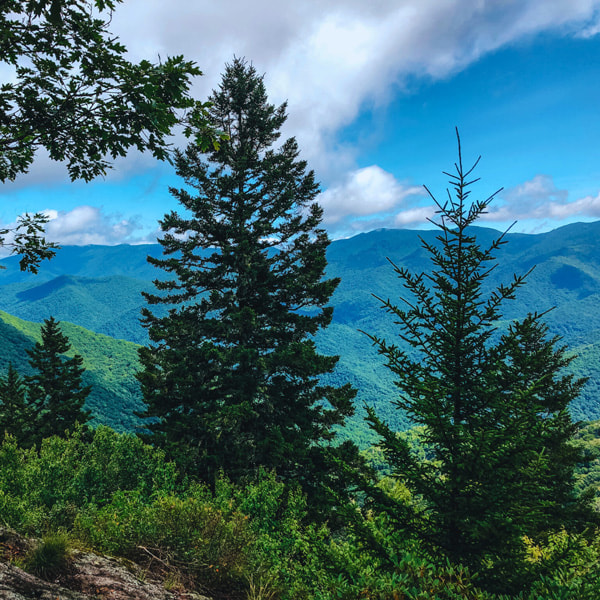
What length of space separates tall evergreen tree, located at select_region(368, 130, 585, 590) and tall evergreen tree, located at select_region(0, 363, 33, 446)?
34.1 metres

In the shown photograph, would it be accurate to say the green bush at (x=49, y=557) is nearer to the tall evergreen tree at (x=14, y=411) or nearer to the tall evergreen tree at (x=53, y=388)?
the tall evergreen tree at (x=53, y=388)

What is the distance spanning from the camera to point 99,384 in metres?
142

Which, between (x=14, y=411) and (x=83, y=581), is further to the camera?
(x=14, y=411)

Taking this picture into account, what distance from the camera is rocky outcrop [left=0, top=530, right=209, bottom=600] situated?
377 cm

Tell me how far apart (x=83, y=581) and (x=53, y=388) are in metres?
32.1

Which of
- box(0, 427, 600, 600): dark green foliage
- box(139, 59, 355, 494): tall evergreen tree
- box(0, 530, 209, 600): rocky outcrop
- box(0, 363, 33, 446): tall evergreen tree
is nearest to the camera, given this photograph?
box(0, 427, 600, 600): dark green foliage

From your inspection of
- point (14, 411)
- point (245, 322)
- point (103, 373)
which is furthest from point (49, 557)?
point (103, 373)

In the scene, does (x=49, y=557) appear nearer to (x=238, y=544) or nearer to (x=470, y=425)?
(x=238, y=544)

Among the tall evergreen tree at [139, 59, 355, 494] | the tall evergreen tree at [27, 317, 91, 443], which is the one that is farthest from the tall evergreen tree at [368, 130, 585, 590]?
the tall evergreen tree at [27, 317, 91, 443]

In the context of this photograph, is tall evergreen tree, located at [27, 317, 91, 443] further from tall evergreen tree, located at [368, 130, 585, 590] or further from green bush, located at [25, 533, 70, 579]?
tall evergreen tree, located at [368, 130, 585, 590]

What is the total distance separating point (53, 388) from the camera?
1224 inches

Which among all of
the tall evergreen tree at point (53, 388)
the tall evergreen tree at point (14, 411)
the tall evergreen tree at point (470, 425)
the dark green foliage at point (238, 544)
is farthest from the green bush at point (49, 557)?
the tall evergreen tree at point (14, 411)

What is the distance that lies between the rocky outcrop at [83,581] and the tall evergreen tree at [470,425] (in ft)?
10.0

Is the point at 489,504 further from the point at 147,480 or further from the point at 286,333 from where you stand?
the point at 286,333
